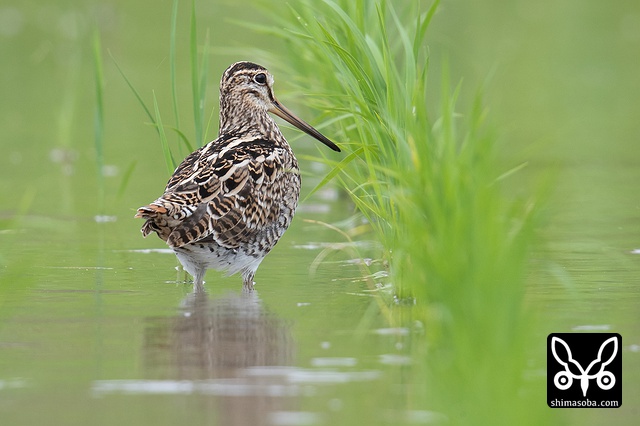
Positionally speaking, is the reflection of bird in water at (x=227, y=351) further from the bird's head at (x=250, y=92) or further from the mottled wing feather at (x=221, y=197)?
the bird's head at (x=250, y=92)

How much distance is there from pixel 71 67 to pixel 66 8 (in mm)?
4461

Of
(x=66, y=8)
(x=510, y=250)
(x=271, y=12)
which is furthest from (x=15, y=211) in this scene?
(x=66, y=8)

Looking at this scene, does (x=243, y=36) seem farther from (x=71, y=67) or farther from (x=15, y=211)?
(x=15, y=211)

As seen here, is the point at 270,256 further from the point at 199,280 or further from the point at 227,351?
the point at 227,351

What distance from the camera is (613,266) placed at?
23.8 feet

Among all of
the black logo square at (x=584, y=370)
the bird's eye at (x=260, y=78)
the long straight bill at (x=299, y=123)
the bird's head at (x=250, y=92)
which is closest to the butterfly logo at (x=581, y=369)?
the black logo square at (x=584, y=370)

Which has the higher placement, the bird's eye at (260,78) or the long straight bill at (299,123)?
the bird's eye at (260,78)

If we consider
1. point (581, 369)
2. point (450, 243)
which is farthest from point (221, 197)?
point (581, 369)

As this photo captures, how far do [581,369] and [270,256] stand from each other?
3.20 m

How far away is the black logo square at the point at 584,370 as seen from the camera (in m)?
4.81

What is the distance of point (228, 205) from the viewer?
691cm

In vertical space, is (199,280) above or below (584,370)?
above

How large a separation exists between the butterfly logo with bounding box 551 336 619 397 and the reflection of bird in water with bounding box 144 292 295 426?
1048mm

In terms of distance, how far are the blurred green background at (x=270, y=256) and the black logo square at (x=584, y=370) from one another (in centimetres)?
6
